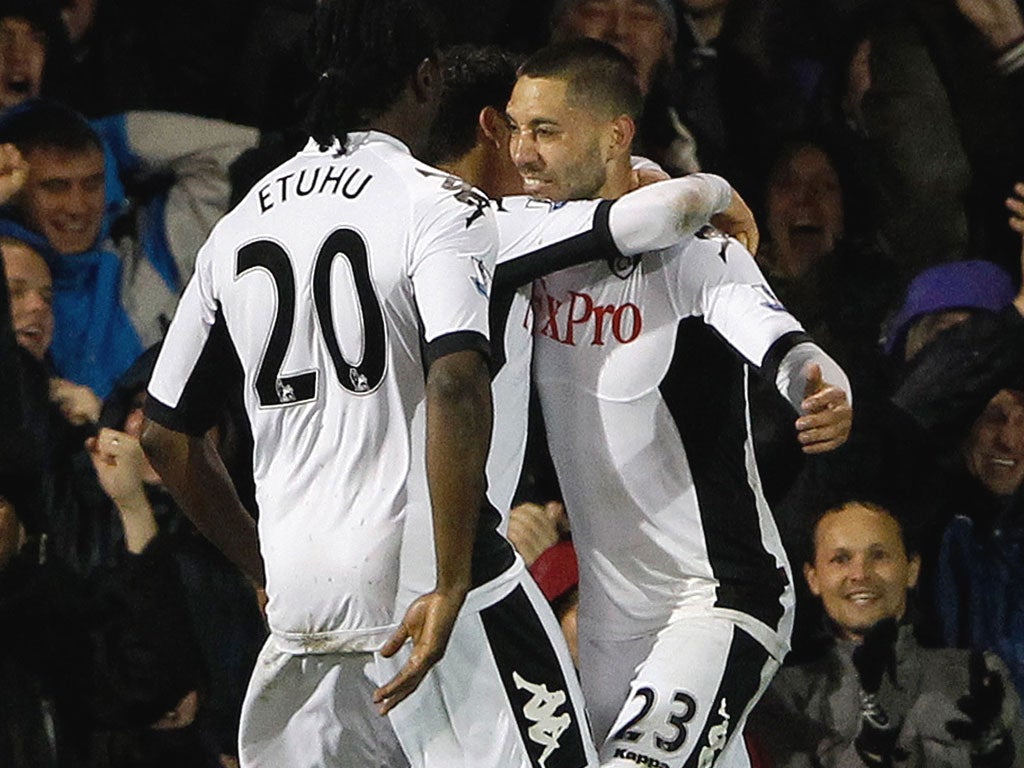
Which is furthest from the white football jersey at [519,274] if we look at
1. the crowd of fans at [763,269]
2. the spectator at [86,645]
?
the spectator at [86,645]

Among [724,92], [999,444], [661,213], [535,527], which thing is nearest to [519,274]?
[661,213]

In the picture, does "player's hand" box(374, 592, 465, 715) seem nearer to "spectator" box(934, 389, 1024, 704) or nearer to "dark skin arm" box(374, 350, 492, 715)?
"dark skin arm" box(374, 350, 492, 715)

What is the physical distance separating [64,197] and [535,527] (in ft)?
5.65

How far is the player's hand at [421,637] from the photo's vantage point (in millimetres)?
2920

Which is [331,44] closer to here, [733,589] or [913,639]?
[733,589]

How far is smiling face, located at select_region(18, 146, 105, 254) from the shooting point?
18.9 ft

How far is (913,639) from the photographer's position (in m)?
5.41

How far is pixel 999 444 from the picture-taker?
19.0 ft

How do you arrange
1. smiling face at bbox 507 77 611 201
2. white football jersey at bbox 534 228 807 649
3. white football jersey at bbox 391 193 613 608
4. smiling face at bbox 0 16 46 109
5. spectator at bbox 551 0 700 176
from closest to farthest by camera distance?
white football jersey at bbox 391 193 613 608 → white football jersey at bbox 534 228 807 649 → smiling face at bbox 507 77 611 201 → smiling face at bbox 0 16 46 109 → spectator at bbox 551 0 700 176

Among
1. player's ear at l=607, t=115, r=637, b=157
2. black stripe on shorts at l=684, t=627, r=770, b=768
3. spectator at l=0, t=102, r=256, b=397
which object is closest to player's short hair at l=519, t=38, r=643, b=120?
player's ear at l=607, t=115, r=637, b=157

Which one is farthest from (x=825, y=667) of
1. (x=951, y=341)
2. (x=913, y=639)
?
(x=951, y=341)

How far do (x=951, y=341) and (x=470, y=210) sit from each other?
294cm

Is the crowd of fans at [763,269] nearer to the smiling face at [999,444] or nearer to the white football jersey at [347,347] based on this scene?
the smiling face at [999,444]

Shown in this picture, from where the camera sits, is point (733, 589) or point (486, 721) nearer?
point (486, 721)
